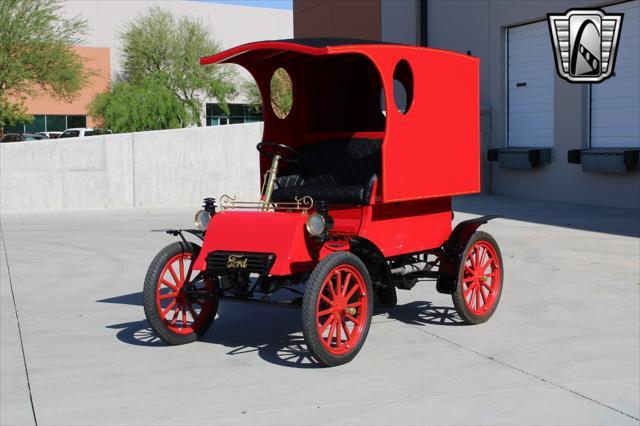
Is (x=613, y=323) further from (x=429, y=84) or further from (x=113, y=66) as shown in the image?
(x=113, y=66)

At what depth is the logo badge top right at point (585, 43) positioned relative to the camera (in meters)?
18.2

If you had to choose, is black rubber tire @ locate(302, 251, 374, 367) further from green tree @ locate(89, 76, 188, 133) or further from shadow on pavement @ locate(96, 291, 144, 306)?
green tree @ locate(89, 76, 188, 133)

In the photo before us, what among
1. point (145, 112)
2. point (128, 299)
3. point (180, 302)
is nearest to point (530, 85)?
point (145, 112)

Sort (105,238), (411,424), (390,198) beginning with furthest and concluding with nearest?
(105,238)
(390,198)
(411,424)

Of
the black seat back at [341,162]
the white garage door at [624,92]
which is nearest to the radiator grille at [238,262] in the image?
the black seat back at [341,162]

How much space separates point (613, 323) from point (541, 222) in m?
8.39

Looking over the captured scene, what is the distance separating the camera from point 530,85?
70.2 ft

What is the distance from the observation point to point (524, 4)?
836 inches

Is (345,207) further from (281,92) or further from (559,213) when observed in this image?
(281,92)

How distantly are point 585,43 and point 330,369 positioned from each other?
44.9ft

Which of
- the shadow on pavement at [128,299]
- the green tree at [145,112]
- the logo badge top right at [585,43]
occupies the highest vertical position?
the logo badge top right at [585,43]

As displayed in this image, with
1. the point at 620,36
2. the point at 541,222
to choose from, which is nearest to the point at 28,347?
the point at 541,222

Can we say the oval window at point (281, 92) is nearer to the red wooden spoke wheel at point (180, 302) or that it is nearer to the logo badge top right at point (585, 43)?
the logo badge top right at point (585, 43)

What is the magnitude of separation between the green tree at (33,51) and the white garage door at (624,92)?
20.0m
